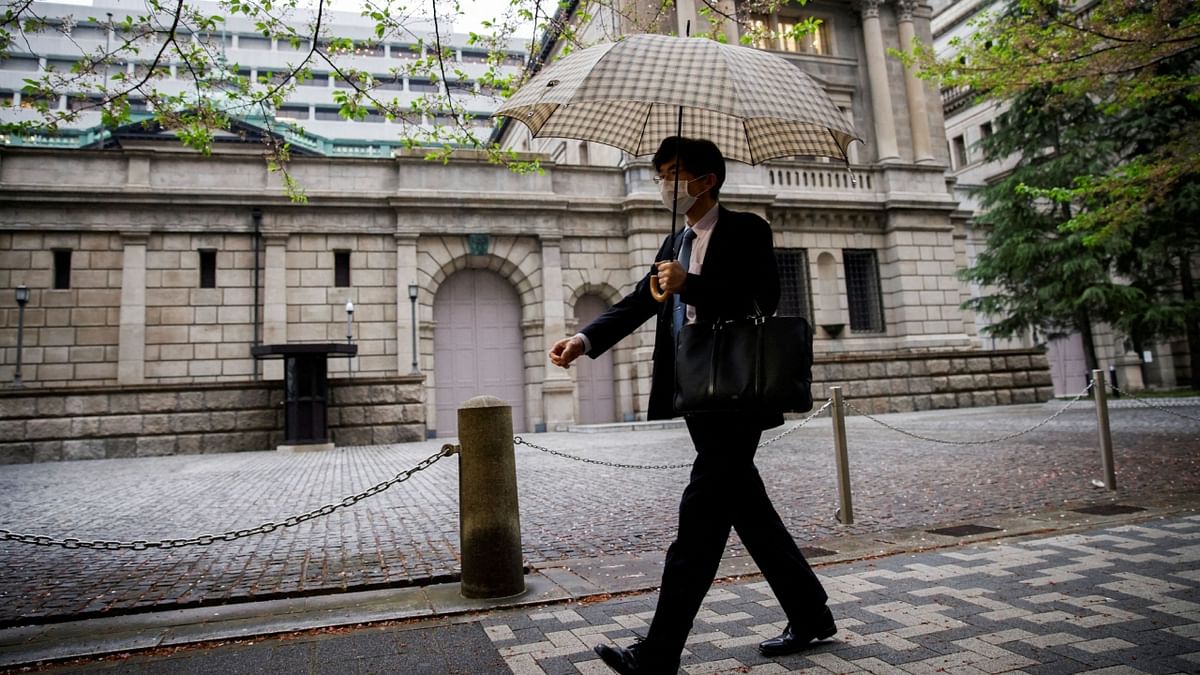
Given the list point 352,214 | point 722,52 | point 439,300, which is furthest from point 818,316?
point 722,52

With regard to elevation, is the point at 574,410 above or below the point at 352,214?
below

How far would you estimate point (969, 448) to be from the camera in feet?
34.6

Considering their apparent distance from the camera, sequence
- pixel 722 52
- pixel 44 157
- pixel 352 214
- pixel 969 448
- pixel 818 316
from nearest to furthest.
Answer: pixel 722 52
pixel 969 448
pixel 44 157
pixel 352 214
pixel 818 316

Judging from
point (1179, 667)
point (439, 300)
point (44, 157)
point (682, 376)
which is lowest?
point (1179, 667)

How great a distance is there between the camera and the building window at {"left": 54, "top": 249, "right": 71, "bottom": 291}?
1841cm

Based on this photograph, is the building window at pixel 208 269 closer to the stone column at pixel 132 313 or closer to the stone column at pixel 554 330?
the stone column at pixel 132 313

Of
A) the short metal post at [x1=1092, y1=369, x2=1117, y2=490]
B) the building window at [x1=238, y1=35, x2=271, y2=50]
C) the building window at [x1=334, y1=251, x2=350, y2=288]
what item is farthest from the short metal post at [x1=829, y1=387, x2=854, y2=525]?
the building window at [x1=238, y1=35, x2=271, y2=50]

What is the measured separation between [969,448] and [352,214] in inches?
648

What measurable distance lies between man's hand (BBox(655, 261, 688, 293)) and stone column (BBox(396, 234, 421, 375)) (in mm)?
17824

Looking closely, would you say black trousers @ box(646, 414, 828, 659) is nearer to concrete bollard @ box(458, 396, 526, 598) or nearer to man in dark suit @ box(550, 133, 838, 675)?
man in dark suit @ box(550, 133, 838, 675)

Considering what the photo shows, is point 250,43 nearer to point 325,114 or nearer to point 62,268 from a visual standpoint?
point 325,114

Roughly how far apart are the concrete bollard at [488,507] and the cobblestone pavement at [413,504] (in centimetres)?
55

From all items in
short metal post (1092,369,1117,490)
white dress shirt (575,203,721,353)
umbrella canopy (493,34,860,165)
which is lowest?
short metal post (1092,369,1117,490)

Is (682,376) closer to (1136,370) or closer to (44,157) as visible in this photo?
(44,157)
